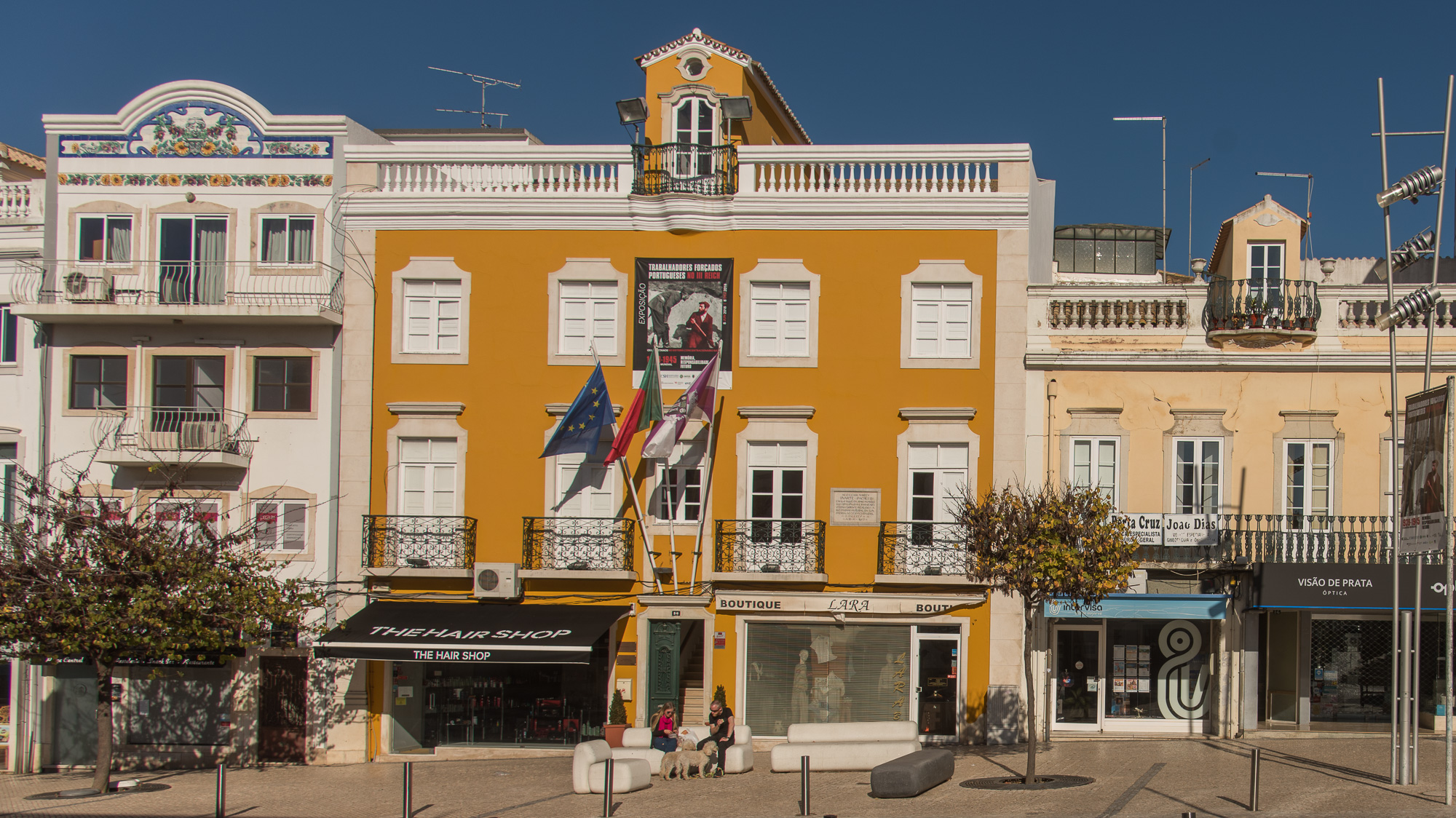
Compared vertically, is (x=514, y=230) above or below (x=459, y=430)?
above

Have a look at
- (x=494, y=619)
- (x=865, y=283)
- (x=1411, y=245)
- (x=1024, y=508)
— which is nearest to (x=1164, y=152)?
(x=865, y=283)

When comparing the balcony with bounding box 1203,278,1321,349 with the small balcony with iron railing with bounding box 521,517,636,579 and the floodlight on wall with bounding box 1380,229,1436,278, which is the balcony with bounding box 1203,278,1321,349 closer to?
the floodlight on wall with bounding box 1380,229,1436,278

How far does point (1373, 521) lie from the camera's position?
80.9 ft

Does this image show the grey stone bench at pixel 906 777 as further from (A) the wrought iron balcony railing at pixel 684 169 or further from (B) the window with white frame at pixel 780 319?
(A) the wrought iron balcony railing at pixel 684 169

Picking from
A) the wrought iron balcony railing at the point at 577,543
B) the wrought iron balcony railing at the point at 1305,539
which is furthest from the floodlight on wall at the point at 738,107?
the wrought iron balcony railing at the point at 1305,539

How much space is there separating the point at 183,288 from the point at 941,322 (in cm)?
1401

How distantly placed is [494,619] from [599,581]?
2.00 meters

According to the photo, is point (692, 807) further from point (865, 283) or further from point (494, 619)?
point (865, 283)

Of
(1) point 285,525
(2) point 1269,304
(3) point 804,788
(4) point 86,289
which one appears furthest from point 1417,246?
(4) point 86,289

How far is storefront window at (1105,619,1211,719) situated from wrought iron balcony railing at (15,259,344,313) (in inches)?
616

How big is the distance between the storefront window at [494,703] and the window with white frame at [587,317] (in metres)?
5.73

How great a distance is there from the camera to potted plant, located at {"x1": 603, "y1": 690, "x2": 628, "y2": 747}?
24.3m

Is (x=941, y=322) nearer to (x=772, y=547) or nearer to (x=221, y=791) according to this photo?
(x=772, y=547)

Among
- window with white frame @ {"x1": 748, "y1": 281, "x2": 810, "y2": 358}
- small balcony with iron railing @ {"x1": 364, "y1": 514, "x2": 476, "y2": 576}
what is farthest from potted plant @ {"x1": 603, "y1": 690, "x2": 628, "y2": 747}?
window with white frame @ {"x1": 748, "y1": 281, "x2": 810, "y2": 358}
